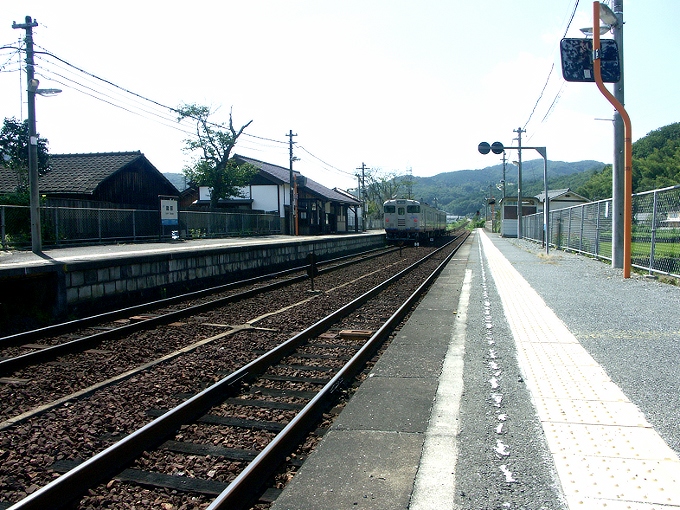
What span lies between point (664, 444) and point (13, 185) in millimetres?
26442

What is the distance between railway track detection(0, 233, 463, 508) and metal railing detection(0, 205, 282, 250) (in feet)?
44.6

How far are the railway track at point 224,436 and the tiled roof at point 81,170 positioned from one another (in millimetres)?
21015

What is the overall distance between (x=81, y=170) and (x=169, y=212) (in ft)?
18.7

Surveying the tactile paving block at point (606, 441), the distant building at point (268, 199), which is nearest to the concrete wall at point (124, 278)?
the tactile paving block at point (606, 441)

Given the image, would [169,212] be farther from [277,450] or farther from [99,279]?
[277,450]

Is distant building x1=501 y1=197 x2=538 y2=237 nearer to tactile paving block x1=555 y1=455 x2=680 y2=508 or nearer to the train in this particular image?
the train

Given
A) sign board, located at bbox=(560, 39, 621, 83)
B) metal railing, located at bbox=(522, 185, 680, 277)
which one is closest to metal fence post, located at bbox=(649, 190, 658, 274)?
metal railing, located at bbox=(522, 185, 680, 277)

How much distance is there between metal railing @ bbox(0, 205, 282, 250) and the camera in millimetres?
16609

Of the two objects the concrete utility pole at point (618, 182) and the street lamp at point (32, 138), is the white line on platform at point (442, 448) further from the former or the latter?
the street lamp at point (32, 138)

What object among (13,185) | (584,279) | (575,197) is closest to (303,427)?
(584,279)

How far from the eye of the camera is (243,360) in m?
6.09

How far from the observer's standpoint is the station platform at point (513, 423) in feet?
9.52

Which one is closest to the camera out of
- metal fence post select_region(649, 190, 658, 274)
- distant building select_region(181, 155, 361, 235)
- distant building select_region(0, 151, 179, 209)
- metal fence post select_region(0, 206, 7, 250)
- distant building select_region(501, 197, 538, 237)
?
metal fence post select_region(649, 190, 658, 274)

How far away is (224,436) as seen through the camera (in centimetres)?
394
